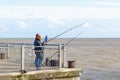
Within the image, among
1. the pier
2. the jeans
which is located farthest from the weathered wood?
the jeans

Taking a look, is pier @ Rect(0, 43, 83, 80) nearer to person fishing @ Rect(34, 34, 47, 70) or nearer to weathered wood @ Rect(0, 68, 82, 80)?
weathered wood @ Rect(0, 68, 82, 80)

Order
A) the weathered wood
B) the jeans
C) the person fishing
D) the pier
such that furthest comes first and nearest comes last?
the jeans, the person fishing, the pier, the weathered wood

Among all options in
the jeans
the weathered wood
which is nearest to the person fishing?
the jeans

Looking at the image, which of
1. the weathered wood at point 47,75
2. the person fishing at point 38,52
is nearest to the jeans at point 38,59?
the person fishing at point 38,52

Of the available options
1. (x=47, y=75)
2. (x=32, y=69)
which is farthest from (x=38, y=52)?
(x=47, y=75)

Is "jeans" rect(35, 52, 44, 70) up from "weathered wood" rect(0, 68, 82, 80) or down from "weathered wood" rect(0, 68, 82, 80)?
up

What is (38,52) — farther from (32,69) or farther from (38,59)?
(32,69)

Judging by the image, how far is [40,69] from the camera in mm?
20844

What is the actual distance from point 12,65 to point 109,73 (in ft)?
65.5

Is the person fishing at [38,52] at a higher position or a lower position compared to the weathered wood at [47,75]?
higher

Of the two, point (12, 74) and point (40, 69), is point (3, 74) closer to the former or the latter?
point (12, 74)

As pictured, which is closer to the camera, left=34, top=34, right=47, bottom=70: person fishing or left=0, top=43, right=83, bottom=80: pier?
left=0, top=43, right=83, bottom=80: pier

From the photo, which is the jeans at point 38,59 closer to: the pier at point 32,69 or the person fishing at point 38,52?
the person fishing at point 38,52

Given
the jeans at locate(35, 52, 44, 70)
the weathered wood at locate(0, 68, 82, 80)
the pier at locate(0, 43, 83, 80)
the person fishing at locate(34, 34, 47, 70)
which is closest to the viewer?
the weathered wood at locate(0, 68, 82, 80)
